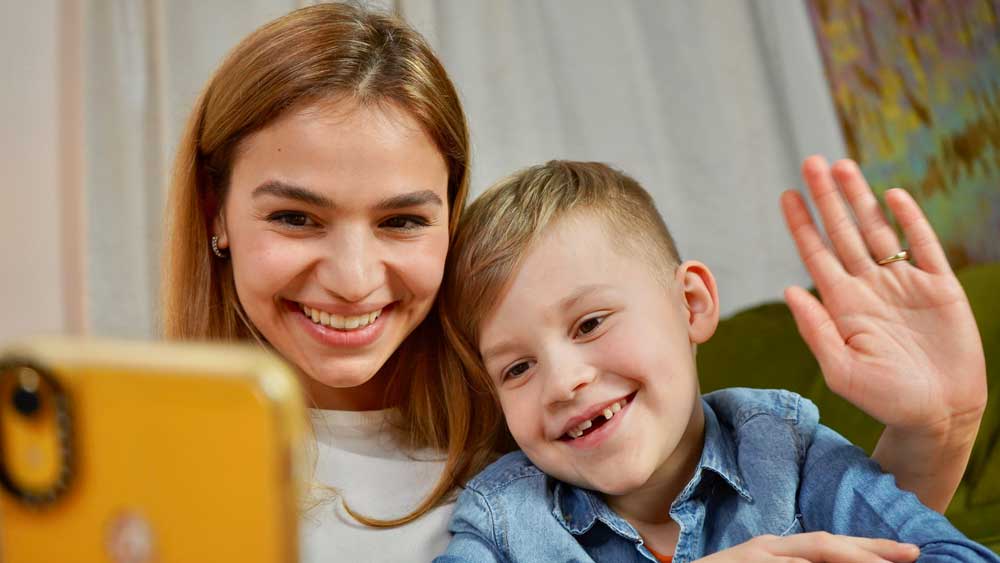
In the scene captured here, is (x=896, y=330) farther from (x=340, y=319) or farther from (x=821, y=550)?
(x=340, y=319)

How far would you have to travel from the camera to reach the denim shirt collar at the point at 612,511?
1068 mm

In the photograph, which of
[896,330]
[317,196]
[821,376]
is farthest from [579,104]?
[896,330]

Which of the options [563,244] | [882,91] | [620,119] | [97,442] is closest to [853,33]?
[882,91]

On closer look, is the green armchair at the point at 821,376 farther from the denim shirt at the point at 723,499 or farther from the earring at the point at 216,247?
Answer: the earring at the point at 216,247

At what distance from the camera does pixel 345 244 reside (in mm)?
1135

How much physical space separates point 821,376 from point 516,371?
0.70 metres

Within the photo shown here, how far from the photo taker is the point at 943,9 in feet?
7.77

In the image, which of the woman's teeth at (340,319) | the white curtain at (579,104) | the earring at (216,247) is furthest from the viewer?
the white curtain at (579,104)

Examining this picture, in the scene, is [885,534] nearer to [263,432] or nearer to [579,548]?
[579,548]

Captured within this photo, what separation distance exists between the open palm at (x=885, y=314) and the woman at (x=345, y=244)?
0.20ft

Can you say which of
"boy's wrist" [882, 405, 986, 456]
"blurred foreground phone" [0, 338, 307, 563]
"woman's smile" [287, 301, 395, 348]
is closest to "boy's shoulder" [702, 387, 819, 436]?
"boy's wrist" [882, 405, 986, 456]

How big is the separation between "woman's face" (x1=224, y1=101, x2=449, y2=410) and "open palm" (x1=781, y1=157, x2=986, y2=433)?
419mm

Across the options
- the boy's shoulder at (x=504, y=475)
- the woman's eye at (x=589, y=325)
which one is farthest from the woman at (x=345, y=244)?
the woman's eye at (x=589, y=325)

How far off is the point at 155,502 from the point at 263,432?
0.06 meters
